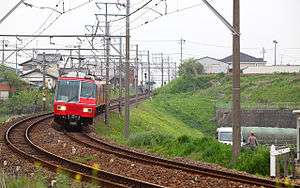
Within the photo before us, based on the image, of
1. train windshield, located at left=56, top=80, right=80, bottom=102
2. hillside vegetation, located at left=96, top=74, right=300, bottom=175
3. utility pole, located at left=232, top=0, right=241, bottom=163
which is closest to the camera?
utility pole, located at left=232, top=0, right=241, bottom=163

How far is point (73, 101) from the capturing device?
28359 millimetres

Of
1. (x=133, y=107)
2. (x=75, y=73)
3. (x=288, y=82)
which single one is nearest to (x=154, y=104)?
(x=133, y=107)

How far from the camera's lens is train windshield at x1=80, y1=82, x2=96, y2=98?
28622mm

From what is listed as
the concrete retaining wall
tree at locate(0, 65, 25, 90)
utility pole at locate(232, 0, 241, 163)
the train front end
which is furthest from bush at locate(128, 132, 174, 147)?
tree at locate(0, 65, 25, 90)

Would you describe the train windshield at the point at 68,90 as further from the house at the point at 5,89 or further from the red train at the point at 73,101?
the house at the point at 5,89

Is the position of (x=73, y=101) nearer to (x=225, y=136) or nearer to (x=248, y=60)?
(x=225, y=136)

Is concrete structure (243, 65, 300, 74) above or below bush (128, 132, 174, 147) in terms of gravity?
above

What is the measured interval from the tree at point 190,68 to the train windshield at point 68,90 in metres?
64.0

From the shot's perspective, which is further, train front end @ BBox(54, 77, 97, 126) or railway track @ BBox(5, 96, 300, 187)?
train front end @ BBox(54, 77, 97, 126)

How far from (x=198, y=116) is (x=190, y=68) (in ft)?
125

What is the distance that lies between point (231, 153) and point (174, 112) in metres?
41.6

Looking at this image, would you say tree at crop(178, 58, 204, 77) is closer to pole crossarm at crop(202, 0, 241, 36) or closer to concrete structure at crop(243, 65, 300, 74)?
concrete structure at crop(243, 65, 300, 74)

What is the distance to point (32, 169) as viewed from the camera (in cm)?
1471

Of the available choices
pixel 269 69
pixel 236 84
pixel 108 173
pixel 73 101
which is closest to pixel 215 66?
pixel 269 69
